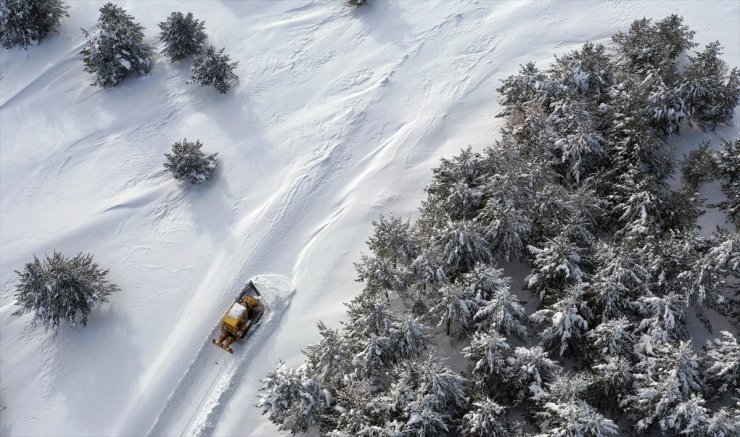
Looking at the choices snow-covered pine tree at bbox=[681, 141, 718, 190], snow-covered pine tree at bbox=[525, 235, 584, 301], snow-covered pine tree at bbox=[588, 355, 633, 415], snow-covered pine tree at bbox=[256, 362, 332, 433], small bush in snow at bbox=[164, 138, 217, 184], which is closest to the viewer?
snow-covered pine tree at bbox=[588, 355, 633, 415]

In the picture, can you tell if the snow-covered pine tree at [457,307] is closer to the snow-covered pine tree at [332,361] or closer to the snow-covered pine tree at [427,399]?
the snow-covered pine tree at [427,399]

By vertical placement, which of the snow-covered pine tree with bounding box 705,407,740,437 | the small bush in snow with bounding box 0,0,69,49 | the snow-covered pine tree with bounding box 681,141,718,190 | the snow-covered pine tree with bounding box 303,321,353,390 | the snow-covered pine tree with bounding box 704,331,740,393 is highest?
the small bush in snow with bounding box 0,0,69,49

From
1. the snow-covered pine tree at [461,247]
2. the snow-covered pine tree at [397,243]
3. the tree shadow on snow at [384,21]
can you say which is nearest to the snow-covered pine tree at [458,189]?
the snow-covered pine tree at [461,247]

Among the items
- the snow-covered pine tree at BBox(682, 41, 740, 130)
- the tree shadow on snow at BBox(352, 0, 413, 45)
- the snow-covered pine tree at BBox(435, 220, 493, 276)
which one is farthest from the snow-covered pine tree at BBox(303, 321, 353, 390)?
the tree shadow on snow at BBox(352, 0, 413, 45)

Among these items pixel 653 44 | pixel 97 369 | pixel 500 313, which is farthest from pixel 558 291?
pixel 97 369

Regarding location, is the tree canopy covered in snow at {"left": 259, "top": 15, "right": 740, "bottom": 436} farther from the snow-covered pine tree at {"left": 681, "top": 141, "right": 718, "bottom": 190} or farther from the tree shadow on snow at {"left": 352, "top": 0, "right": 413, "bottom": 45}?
the tree shadow on snow at {"left": 352, "top": 0, "right": 413, "bottom": 45}

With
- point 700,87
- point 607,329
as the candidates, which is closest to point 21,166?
point 607,329
